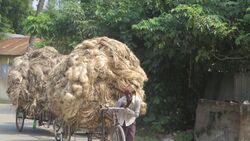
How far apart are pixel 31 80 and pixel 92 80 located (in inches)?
255

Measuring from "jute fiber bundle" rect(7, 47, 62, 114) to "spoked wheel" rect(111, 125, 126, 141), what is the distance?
18.8ft

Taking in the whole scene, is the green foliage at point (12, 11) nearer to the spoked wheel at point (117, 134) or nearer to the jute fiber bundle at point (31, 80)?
the jute fiber bundle at point (31, 80)

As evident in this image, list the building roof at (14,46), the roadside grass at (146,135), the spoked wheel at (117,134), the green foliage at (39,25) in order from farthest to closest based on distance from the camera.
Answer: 1. the building roof at (14,46)
2. the green foliage at (39,25)
3. the roadside grass at (146,135)
4. the spoked wheel at (117,134)

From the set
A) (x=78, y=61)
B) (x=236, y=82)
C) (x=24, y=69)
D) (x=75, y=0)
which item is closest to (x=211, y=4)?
(x=236, y=82)

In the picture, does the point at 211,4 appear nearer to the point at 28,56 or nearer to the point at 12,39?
the point at 28,56

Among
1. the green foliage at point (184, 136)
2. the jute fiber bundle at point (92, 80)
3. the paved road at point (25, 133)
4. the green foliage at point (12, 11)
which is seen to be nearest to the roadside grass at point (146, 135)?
the green foliage at point (184, 136)

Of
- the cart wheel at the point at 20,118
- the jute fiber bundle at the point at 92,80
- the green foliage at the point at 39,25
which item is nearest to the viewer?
the jute fiber bundle at the point at 92,80

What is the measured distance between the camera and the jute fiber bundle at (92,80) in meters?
11.6

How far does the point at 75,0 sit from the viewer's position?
72.6 ft

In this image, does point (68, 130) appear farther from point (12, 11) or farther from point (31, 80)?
point (12, 11)

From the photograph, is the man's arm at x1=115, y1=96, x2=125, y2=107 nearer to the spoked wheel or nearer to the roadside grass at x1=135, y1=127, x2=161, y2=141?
the spoked wheel

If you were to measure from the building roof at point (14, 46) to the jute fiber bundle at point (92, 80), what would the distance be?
2865 centimetres

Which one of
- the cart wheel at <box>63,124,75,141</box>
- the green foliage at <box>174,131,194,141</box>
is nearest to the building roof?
the green foliage at <box>174,131,194,141</box>

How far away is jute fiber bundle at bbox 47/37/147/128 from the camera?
38.2ft
